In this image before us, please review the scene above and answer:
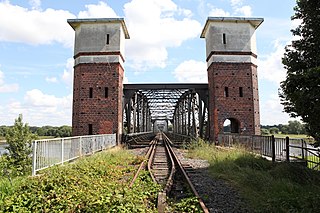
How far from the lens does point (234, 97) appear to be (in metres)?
20.6

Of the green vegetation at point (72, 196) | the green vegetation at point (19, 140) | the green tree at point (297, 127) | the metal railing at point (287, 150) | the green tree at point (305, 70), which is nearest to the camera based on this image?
the green vegetation at point (72, 196)

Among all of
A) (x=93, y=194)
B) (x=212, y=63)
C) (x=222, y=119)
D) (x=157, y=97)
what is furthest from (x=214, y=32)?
(x=93, y=194)

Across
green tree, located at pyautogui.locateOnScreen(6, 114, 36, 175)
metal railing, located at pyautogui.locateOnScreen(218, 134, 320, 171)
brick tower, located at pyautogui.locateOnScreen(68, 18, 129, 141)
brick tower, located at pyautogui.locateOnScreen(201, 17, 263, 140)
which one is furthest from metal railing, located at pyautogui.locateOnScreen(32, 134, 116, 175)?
green tree, located at pyautogui.locateOnScreen(6, 114, 36, 175)

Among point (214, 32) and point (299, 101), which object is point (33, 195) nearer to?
point (299, 101)

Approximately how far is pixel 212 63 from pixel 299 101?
1579 centimetres

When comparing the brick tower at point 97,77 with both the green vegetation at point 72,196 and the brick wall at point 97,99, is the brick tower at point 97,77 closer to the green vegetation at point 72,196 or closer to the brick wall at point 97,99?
the brick wall at point 97,99

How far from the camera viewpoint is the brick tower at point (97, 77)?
67.5 feet

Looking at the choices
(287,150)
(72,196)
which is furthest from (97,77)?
(72,196)

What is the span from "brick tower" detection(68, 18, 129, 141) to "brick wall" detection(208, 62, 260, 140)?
761 centimetres

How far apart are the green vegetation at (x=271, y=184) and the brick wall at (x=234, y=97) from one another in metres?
11.0

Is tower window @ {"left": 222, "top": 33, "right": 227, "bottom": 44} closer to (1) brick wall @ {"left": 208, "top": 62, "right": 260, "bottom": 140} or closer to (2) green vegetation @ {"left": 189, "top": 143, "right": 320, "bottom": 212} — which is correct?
(1) brick wall @ {"left": 208, "top": 62, "right": 260, "bottom": 140}

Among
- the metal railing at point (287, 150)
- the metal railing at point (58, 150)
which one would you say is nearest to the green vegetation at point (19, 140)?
the metal railing at point (58, 150)

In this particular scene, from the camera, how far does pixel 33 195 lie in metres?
5.02

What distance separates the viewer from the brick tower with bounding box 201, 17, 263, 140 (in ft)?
66.5
